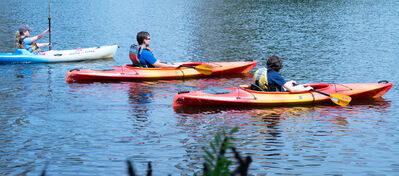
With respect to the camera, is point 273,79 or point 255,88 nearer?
point 273,79

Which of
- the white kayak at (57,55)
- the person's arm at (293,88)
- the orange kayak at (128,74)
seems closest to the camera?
the person's arm at (293,88)

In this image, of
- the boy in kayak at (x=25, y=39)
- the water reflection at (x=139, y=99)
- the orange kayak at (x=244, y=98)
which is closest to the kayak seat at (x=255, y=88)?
the orange kayak at (x=244, y=98)

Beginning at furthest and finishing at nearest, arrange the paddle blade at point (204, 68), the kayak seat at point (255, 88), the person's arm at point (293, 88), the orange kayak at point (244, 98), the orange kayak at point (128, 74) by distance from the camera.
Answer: the paddle blade at point (204, 68) → the orange kayak at point (128, 74) → the kayak seat at point (255, 88) → the person's arm at point (293, 88) → the orange kayak at point (244, 98)

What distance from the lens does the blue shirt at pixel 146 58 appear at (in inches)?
532

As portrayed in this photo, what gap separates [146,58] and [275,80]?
4193 millimetres

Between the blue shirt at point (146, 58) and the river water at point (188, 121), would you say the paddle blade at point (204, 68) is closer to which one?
the river water at point (188, 121)

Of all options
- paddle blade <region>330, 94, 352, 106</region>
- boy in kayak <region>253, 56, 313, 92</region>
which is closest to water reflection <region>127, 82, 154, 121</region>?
boy in kayak <region>253, 56, 313, 92</region>

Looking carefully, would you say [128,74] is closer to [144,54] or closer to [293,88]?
[144,54]

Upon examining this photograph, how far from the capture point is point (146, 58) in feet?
45.1

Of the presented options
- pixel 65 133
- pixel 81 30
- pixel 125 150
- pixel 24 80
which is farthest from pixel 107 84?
pixel 81 30

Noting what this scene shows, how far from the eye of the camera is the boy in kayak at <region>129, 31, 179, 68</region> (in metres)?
13.2

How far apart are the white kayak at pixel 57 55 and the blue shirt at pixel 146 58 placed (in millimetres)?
4357

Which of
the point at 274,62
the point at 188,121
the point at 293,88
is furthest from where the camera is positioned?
the point at 293,88

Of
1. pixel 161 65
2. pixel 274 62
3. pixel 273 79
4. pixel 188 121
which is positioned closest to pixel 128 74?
pixel 161 65
